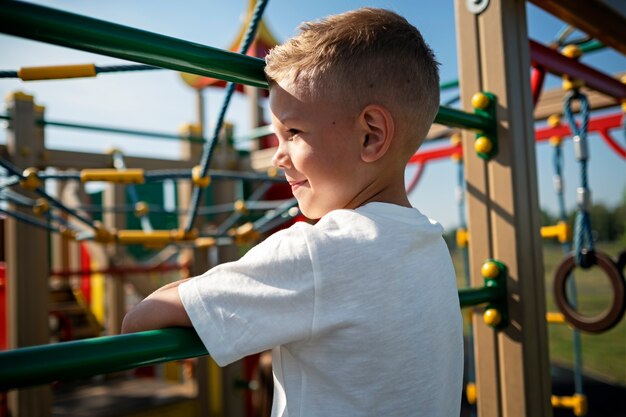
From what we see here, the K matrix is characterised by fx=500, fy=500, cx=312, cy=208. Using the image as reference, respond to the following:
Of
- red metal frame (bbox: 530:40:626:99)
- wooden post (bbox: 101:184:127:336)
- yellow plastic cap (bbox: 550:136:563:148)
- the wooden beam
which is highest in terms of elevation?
the wooden beam

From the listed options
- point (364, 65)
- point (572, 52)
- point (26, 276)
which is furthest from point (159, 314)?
point (26, 276)

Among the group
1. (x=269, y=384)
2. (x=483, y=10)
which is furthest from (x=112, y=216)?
(x=483, y=10)

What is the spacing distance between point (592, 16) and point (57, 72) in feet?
3.17

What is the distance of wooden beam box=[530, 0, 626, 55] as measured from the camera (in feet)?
2.98

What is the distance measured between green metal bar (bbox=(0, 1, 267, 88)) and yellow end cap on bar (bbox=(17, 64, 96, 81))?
0.39ft

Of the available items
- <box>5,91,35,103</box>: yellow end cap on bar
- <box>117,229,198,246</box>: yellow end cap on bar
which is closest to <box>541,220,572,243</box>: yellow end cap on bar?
<box>117,229,198,246</box>: yellow end cap on bar

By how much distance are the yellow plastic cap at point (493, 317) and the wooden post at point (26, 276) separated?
1.57m

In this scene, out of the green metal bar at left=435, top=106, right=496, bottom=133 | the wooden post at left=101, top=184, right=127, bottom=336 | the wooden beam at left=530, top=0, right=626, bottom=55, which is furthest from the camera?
the wooden post at left=101, top=184, right=127, bottom=336

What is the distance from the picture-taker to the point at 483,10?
0.85 m

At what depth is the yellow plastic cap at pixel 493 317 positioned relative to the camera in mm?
798

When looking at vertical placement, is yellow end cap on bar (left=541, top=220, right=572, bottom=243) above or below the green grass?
above

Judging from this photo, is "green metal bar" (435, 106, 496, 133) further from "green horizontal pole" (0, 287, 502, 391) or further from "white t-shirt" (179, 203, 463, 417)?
"green horizontal pole" (0, 287, 502, 391)

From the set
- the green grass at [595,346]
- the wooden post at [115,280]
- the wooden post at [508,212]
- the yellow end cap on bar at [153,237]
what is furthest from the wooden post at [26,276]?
the green grass at [595,346]

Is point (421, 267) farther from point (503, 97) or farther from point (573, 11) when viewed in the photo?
point (573, 11)
